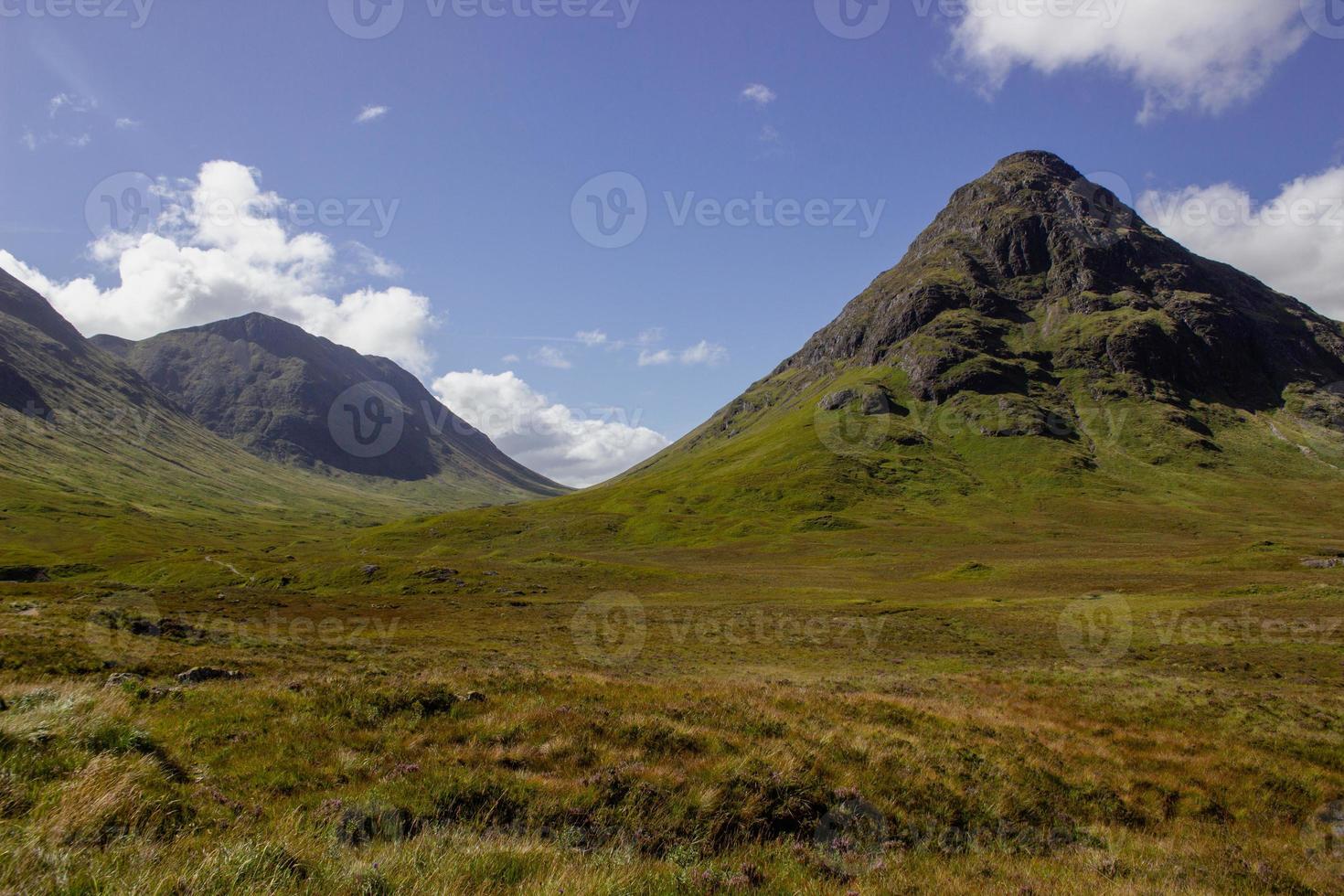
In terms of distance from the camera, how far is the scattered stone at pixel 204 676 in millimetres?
16016

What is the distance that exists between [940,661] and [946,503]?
150 m

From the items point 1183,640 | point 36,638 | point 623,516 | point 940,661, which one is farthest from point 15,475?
point 1183,640

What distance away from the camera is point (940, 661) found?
34531 millimetres
